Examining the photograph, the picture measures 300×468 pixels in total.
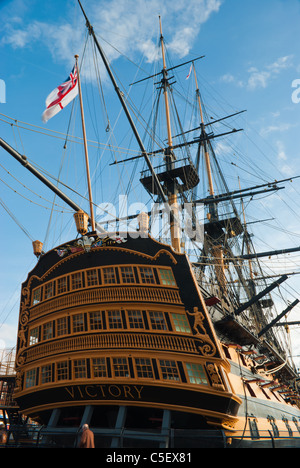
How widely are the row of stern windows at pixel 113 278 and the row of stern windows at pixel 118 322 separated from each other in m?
1.00

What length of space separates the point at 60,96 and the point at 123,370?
10.3 metres

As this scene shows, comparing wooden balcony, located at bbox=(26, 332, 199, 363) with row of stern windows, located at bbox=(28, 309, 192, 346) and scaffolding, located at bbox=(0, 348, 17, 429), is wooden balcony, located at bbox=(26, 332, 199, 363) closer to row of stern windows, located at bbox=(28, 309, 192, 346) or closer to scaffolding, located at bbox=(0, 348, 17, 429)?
row of stern windows, located at bbox=(28, 309, 192, 346)

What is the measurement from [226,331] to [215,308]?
177cm

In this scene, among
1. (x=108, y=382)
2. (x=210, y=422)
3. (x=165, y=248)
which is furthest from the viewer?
(x=165, y=248)

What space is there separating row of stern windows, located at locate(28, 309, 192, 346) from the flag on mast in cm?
742

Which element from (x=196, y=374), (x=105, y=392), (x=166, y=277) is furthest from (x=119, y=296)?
(x=196, y=374)

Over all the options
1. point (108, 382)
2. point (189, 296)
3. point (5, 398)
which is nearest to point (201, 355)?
point (189, 296)

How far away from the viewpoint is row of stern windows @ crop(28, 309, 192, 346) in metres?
11.6

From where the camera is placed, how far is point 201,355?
11.0m

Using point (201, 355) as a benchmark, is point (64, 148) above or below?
above

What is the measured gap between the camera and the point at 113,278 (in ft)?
40.8

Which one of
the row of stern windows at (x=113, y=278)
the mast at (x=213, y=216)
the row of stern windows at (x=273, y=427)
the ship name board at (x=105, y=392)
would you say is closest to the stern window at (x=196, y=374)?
the ship name board at (x=105, y=392)

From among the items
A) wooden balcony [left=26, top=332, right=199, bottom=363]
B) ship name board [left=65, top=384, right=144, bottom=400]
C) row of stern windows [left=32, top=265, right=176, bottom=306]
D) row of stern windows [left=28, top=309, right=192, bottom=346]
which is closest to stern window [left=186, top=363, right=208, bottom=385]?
wooden balcony [left=26, top=332, right=199, bottom=363]
